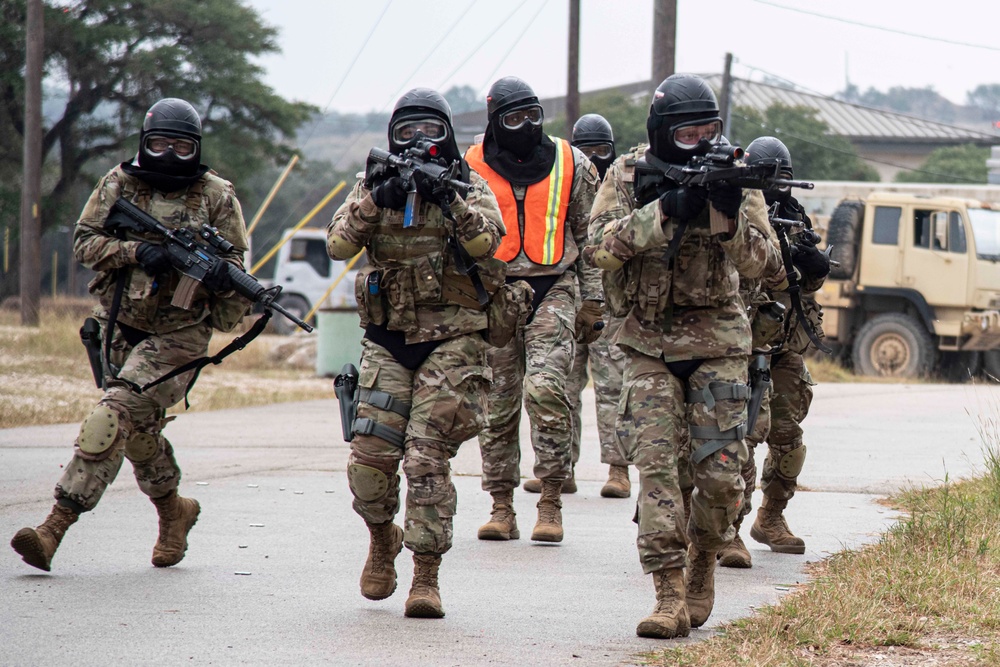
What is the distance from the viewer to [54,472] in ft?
29.1

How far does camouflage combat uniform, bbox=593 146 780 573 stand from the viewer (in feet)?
16.1

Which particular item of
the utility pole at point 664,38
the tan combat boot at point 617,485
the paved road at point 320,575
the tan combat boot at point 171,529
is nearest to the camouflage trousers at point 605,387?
the tan combat boot at point 617,485

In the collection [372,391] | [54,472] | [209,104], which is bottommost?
[54,472]

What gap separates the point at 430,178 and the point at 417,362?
0.71 meters

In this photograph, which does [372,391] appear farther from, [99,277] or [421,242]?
→ [99,277]

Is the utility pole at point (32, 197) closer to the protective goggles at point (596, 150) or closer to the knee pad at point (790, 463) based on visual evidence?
the protective goggles at point (596, 150)

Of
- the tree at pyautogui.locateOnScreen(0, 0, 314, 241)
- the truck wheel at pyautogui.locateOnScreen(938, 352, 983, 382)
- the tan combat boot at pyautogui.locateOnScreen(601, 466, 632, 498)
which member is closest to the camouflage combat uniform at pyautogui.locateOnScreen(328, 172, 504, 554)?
the tan combat boot at pyautogui.locateOnScreen(601, 466, 632, 498)

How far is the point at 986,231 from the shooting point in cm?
2055

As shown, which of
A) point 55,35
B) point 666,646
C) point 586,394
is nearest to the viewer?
point 666,646

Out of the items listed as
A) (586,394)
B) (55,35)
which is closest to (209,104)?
(55,35)

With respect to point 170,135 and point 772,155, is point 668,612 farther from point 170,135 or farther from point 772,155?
point 170,135

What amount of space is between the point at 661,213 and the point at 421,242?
96 centimetres

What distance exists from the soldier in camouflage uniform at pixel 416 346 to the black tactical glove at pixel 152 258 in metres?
0.89

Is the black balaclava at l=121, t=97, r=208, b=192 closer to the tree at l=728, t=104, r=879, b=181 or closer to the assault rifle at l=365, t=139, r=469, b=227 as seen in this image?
the assault rifle at l=365, t=139, r=469, b=227
